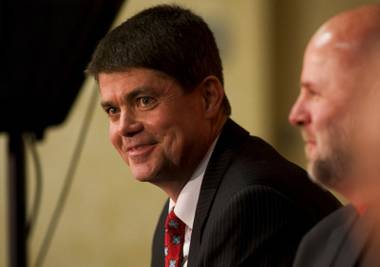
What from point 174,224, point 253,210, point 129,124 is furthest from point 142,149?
point 253,210

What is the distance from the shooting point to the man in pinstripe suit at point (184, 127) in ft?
5.00

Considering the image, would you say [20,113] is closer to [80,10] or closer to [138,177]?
[80,10]

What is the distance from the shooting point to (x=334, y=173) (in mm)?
1199

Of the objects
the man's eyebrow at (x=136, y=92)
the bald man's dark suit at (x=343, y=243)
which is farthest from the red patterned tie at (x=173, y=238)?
the bald man's dark suit at (x=343, y=243)

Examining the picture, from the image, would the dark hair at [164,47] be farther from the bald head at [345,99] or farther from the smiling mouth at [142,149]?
the bald head at [345,99]

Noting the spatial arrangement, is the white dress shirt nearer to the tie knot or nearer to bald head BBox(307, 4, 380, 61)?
the tie knot

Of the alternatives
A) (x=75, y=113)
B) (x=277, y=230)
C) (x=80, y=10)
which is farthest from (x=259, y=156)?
(x=75, y=113)

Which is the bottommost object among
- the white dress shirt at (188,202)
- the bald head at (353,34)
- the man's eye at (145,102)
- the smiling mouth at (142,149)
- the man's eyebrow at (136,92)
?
the white dress shirt at (188,202)

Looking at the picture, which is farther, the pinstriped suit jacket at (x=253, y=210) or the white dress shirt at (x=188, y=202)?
the white dress shirt at (x=188, y=202)

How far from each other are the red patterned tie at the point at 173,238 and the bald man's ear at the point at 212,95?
7.9 inches

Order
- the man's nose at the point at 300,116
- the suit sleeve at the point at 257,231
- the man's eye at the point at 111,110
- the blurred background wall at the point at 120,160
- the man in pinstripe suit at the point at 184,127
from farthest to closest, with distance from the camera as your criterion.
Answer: the blurred background wall at the point at 120,160, the man's eye at the point at 111,110, the man in pinstripe suit at the point at 184,127, the suit sleeve at the point at 257,231, the man's nose at the point at 300,116

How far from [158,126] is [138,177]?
0.10 m

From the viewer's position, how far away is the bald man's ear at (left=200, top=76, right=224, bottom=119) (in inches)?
64.9

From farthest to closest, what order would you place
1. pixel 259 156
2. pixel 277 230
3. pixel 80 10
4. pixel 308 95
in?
pixel 80 10
pixel 259 156
pixel 277 230
pixel 308 95
